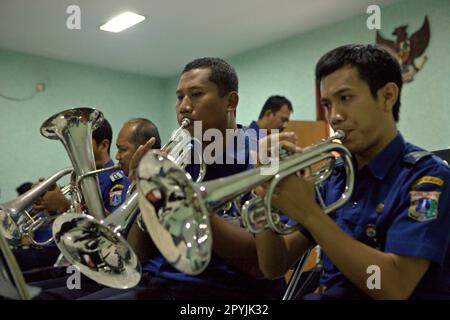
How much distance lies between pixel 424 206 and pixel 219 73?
0.87m

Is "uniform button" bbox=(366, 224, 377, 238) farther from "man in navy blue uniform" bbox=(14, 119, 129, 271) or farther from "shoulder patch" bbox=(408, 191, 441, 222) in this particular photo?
"man in navy blue uniform" bbox=(14, 119, 129, 271)

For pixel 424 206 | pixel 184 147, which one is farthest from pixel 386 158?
pixel 184 147

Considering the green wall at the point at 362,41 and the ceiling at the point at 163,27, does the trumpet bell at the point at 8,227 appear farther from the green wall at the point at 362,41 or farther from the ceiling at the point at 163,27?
the green wall at the point at 362,41

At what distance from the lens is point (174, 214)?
0.91 metres

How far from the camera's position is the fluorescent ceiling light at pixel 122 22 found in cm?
359

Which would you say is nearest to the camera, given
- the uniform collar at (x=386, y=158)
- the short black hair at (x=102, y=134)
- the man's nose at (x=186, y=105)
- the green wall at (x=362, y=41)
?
the uniform collar at (x=386, y=158)

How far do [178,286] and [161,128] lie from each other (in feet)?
14.7

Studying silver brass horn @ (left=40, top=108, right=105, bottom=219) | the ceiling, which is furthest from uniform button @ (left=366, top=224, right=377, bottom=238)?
the ceiling

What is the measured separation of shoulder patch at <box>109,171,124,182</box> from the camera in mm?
1969

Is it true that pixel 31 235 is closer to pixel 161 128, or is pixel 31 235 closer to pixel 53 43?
pixel 53 43

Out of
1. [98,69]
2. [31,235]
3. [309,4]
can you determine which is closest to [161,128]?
[98,69]

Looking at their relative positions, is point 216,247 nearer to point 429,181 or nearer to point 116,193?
point 429,181

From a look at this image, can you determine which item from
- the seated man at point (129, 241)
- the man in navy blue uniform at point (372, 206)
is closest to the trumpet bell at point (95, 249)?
the seated man at point (129, 241)

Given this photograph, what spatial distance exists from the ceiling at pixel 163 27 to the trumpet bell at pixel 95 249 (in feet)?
8.40
